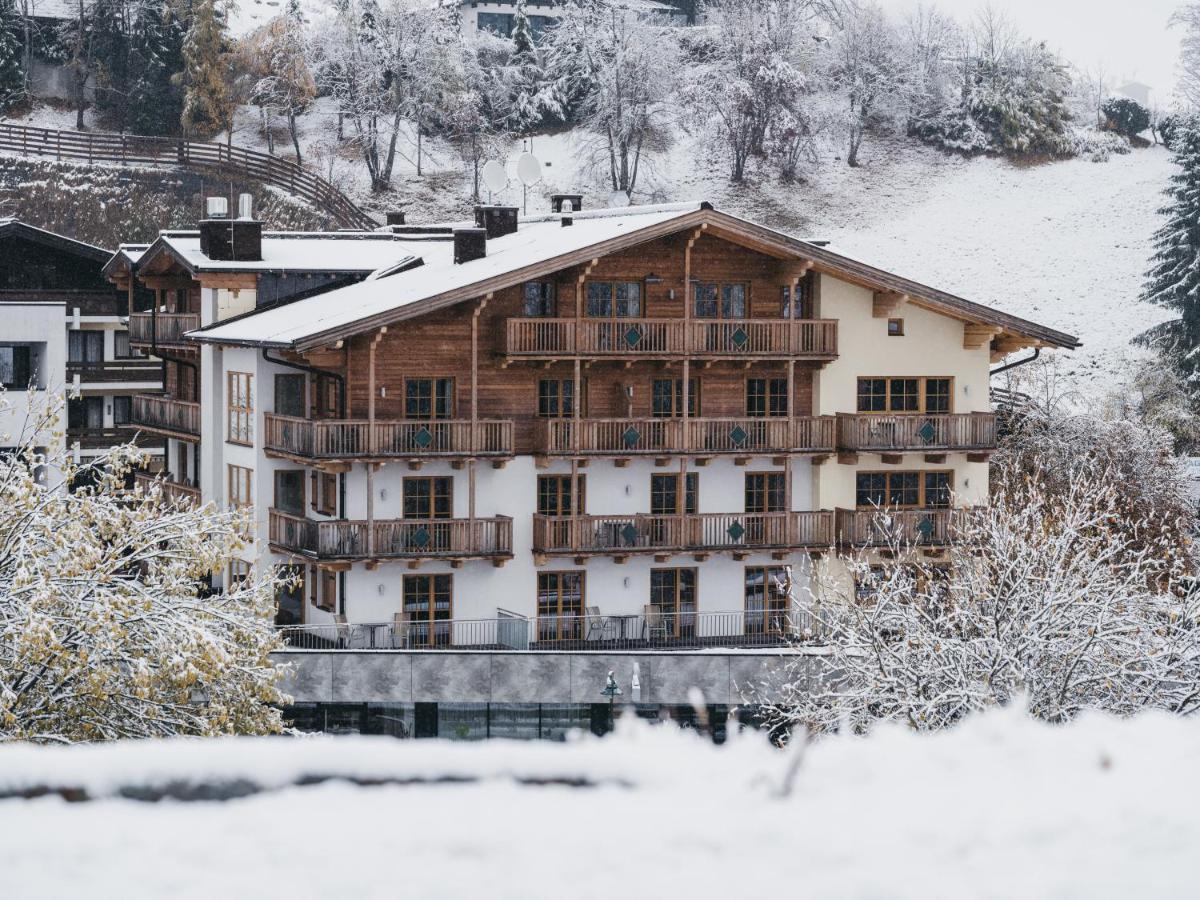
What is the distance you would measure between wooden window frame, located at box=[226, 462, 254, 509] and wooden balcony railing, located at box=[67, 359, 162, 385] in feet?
39.1

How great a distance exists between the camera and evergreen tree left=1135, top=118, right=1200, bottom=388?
67.9 metres

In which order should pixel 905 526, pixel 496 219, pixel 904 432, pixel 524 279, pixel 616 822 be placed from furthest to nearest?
1. pixel 496 219
2. pixel 904 432
3. pixel 905 526
4. pixel 524 279
5. pixel 616 822

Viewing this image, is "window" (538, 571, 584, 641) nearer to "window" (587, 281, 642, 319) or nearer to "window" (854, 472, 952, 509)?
"window" (587, 281, 642, 319)

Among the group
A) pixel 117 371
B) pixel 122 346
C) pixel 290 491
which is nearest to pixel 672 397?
pixel 290 491

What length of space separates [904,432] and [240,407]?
44.8 ft

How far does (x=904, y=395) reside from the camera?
41.9 meters

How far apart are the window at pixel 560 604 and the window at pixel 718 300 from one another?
5.97 meters

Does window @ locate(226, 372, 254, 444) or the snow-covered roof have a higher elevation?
the snow-covered roof

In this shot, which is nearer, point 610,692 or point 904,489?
point 610,692

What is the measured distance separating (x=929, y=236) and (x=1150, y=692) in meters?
64.9

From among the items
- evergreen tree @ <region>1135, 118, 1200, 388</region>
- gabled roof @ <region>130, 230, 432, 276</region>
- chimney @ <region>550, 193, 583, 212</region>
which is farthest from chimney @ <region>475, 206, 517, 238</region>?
evergreen tree @ <region>1135, 118, 1200, 388</region>

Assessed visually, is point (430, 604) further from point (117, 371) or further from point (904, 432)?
point (117, 371)

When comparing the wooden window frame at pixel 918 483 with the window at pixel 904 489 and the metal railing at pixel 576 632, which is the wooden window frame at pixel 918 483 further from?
the metal railing at pixel 576 632

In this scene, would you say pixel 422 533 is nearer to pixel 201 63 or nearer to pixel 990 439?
pixel 990 439
